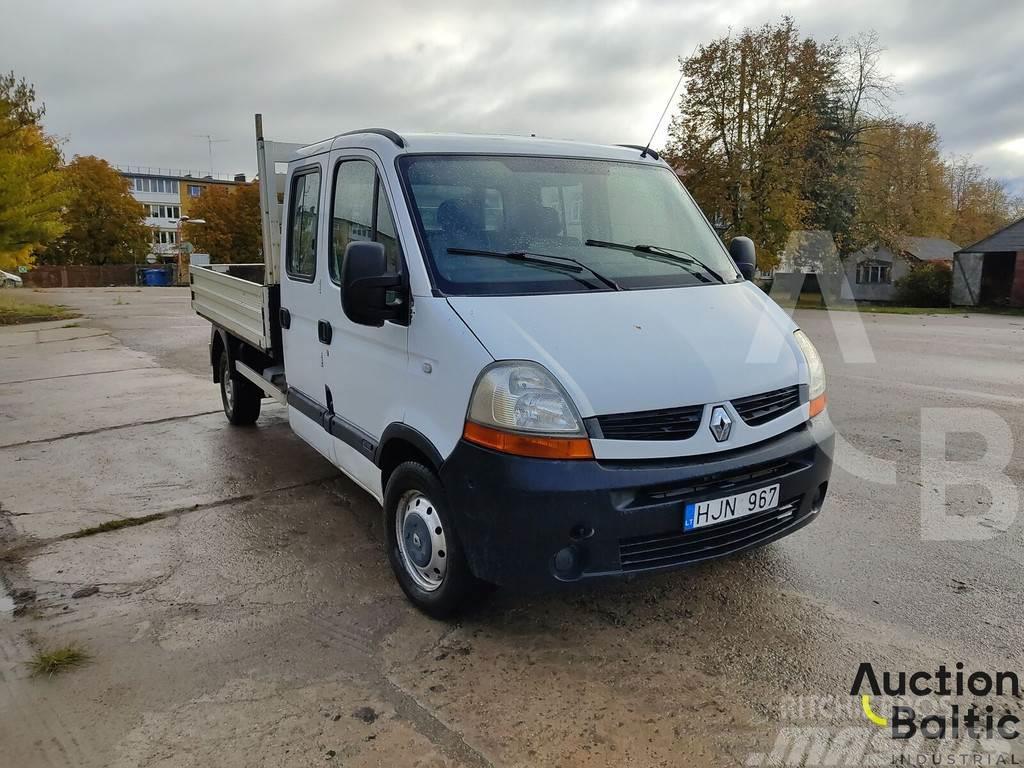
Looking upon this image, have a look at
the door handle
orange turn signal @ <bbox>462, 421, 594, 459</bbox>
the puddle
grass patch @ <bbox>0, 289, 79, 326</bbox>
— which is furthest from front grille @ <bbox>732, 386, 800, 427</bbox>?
grass patch @ <bbox>0, 289, 79, 326</bbox>

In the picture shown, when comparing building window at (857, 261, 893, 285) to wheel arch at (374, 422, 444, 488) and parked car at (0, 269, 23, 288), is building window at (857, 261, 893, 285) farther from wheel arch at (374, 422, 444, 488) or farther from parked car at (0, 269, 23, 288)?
parked car at (0, 269, 23, 288)

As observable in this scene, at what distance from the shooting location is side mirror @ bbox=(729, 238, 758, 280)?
457 cm

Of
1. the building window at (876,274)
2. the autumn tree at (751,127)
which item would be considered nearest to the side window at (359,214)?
the autumn tree at (751,127)

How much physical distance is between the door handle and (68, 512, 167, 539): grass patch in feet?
5.72

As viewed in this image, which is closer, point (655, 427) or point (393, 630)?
point (655, 427)

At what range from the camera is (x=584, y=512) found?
286 cm

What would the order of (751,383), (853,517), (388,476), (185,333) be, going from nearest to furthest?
(751,383) < (388,476) < (853,517) < (185,333)

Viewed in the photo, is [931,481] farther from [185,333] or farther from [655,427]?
[185,333]

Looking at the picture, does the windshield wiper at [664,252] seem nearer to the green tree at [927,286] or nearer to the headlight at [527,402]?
the headlight at [527,402]

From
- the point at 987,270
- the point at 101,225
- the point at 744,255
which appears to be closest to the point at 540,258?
the point at 744,255

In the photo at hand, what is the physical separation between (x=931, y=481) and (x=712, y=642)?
303cm

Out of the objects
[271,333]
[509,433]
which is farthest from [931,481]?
[271,333]

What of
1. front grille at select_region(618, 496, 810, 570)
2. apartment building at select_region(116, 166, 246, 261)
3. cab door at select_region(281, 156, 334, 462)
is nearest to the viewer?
front grille at select_region(618, 496, 810, 570)

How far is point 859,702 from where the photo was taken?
2.88 meters
